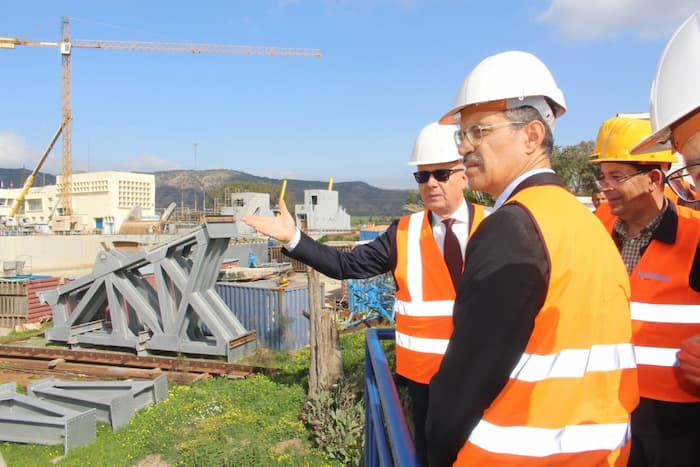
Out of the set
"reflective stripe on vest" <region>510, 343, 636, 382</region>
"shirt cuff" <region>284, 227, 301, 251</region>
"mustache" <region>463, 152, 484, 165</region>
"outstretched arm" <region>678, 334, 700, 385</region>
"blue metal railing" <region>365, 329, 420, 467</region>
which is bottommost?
"blue metal railing" <region>365, 329, 420, 467</region>

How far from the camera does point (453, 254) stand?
2.65 m

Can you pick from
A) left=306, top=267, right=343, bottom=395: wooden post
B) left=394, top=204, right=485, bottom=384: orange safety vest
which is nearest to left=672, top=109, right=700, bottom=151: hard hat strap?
left=394, top=204, right=485, bottom=384: orange safety vest

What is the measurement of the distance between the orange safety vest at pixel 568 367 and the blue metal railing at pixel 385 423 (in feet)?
0.92

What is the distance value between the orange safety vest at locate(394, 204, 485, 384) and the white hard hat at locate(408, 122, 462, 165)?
0.40 m

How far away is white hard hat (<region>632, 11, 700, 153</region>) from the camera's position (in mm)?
1052

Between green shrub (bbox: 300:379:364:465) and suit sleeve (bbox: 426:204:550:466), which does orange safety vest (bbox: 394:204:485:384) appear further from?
green shrub (bbox: 300:379:364:465)

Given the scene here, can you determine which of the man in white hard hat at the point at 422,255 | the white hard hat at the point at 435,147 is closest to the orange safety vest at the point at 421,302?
the man in white hard hat at the point at 422,255

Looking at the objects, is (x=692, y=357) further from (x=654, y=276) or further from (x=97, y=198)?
(x=97, y=198)

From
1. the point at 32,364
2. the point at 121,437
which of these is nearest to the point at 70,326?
the point at 32,364

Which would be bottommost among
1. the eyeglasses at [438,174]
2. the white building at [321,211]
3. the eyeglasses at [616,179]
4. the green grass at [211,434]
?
the green grass at [211,434]

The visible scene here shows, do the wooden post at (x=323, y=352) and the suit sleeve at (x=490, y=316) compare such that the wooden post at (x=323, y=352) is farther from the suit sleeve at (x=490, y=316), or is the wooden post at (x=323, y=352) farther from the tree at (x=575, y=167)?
the tree at (x=575, y=167)

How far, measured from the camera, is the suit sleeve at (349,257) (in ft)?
9.55

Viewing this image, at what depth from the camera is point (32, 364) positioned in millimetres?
10680

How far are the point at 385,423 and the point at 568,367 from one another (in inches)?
33.4
